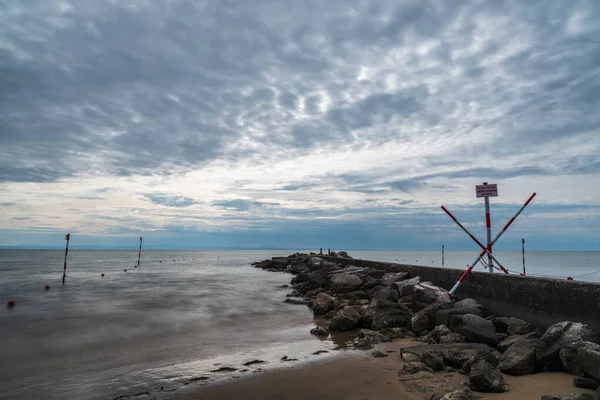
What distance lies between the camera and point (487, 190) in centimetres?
882

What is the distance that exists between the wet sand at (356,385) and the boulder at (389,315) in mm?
2680

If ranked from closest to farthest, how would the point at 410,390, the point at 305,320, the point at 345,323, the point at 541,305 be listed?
1. the point at 410,390
2. the point at 541,305
3. the point at 345,323
4. the point at 305,320

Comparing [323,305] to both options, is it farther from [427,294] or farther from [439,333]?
[439,333]

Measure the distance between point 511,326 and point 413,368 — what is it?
2.69 metres

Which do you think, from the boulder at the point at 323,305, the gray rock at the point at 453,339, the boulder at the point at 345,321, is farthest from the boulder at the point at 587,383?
the boulder at the point at 323,305

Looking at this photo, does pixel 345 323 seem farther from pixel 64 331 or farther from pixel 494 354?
pixel 64 331

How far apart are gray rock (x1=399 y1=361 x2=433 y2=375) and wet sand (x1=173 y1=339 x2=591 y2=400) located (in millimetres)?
141

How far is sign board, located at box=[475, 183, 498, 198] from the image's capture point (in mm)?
8758

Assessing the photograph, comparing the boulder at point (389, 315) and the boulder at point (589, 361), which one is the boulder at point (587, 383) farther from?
the boulder at point (389, 315)

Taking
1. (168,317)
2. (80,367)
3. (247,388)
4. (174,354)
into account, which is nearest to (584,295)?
(247,388)

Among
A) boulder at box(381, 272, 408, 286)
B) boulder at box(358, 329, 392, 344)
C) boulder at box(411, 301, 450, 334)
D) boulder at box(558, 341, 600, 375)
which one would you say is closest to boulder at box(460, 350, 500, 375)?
boulder at box(558, 341, 600, 375)

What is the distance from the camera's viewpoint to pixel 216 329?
9.27 m

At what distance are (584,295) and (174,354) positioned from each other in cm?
748

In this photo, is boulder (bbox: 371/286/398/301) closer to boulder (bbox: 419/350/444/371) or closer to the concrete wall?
the concrete wall
